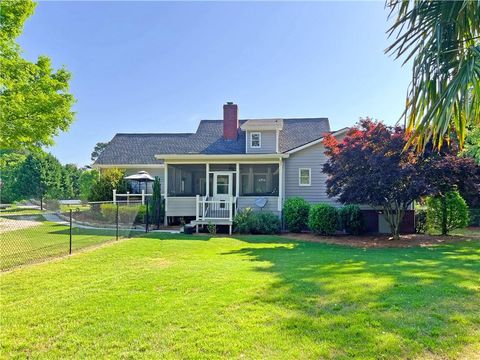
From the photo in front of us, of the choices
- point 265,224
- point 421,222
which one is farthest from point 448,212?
point 265,224

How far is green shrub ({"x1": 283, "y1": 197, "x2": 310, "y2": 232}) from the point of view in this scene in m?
14.7

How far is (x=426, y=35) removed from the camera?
4.27m

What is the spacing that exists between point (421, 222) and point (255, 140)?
9399 mm

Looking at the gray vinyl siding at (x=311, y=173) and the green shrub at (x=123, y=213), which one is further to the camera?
the gray vinyl siding at (x=311, y=173)

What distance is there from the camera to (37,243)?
9.90 m

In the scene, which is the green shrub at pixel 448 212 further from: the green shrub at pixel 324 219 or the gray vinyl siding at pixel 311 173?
the gray vinyl siding at pixel 311 173

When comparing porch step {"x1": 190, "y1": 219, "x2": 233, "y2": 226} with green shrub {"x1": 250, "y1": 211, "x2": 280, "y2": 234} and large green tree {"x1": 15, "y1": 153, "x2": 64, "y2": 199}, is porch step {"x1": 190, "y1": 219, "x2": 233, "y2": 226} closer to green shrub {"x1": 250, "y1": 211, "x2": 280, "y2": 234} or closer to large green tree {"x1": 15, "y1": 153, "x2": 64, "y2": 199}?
green shrub {"x1": 250, "y1": 211, "x2": 280, "y2": 234}

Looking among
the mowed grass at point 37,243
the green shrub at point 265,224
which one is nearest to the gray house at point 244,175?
the green shrub at point 265,224

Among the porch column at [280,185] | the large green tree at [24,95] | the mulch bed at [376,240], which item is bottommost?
the mulch bed at [376,240]

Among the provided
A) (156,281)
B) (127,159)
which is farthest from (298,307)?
(127,159)

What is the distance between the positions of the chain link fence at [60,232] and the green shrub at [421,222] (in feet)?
41.3

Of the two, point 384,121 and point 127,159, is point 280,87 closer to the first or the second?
point 384,121

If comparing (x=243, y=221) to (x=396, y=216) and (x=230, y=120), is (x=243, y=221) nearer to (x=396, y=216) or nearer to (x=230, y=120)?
(x=396, y=216)

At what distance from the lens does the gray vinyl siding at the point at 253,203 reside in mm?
15875
